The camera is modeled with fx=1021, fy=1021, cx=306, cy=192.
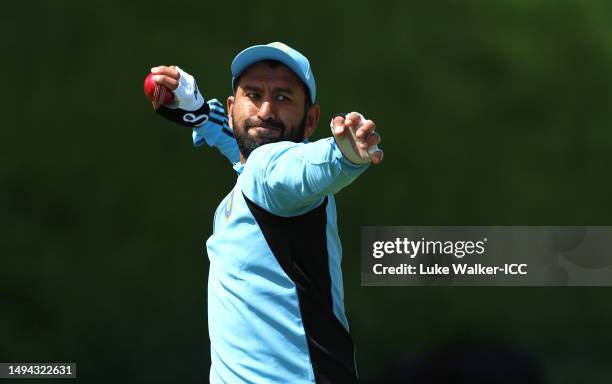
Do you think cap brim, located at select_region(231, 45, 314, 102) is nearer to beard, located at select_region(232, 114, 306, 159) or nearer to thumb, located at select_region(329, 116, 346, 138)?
beard, located at select_region(232, 114, 306, 159)

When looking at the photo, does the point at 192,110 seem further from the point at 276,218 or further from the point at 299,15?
the point at 299,15

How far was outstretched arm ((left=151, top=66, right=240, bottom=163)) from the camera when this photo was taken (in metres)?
2.64

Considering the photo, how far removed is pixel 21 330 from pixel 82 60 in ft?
3.80

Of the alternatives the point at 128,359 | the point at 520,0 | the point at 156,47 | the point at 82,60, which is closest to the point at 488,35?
the point at 520,0

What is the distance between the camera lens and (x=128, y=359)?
429 cm

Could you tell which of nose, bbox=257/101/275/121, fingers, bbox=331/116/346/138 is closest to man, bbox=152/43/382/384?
nose, bbox=257/101/275/121

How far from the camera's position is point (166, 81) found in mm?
2619

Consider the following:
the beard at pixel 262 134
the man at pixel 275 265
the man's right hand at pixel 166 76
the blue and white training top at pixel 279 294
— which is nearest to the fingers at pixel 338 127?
the man at pixel 275 265

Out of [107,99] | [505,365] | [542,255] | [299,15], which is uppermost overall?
[299,15]

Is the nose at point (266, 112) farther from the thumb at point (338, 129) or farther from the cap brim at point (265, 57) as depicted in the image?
the thumb at point (338, 129)

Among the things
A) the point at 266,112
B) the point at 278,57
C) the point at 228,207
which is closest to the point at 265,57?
the point at 278,57

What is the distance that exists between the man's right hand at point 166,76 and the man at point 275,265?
1.14 ft

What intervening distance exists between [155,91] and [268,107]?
44 centimetres

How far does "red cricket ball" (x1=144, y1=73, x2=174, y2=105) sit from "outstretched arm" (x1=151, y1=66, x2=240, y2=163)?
11 mm
